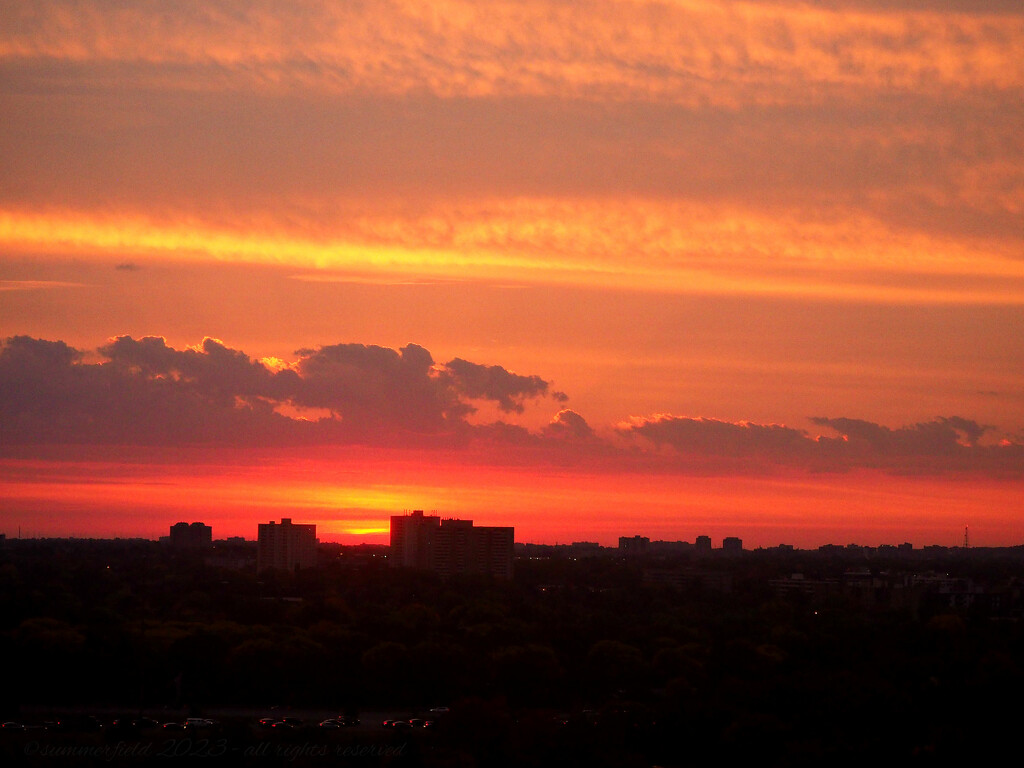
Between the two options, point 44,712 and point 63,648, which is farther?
point 63,648

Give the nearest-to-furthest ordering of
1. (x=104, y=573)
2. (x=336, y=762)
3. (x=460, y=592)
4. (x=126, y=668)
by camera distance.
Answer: (x=336, y=762), (x=126, y=668), (x=460, y=592), (x=104, y=573)

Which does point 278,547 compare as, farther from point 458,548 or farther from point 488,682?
point 488,682

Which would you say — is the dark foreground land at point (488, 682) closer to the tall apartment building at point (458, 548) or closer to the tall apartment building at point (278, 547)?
the tall apartment building at point (458, 548)

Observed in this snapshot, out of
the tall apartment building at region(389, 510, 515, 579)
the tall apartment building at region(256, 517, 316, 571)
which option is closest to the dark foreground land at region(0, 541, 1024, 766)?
the tall apartment building at region(389, 510, 515, 579)

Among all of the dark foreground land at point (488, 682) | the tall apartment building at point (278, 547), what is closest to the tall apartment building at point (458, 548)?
the tall apartment building at point (278, 547)

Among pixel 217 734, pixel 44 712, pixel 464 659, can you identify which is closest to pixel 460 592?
pixel 464 659

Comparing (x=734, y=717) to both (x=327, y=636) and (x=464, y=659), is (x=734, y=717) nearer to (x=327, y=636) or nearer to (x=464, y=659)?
(x=464, y=659)
